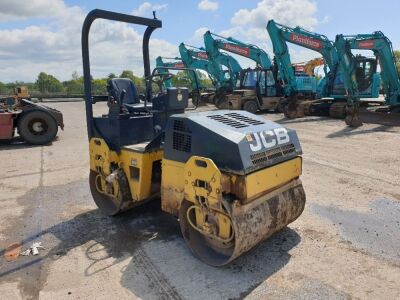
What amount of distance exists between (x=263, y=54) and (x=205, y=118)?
1851 cm

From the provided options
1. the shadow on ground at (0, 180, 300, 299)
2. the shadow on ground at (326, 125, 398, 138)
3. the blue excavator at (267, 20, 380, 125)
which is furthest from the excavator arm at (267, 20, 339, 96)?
the shadow on ground at (0, 180, 300, 299)

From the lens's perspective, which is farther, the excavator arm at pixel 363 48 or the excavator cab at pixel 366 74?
the excavator cab at pixel 366 74

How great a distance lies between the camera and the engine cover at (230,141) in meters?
3.33

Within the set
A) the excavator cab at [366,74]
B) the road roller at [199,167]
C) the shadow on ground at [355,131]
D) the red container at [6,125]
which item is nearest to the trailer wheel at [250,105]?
the excavator cab at [366,74]

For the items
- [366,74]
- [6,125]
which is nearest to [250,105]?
[366,74]

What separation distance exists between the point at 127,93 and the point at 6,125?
6653 millimetres

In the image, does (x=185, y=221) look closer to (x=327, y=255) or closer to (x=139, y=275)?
(x=139, y=275)

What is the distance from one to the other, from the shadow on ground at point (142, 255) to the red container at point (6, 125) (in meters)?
6.22

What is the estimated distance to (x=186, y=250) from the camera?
155 inches

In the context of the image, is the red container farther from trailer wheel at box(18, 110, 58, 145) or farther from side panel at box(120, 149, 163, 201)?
side panel at box(120, 149, 163, 201)

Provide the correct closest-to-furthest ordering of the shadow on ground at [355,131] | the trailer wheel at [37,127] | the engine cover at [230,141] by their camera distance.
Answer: the engine cover at [230,141]
the trailer wheel at [37,127]
the shadow on ground at [355,131]

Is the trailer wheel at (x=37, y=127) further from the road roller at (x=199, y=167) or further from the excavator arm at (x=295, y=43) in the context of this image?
the excavator arm at (x=295, y=43)

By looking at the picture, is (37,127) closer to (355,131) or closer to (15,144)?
(15,144)

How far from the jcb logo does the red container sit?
9099mm
